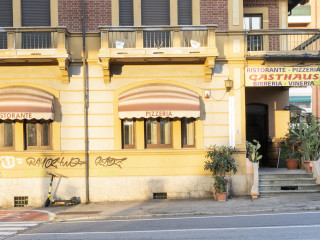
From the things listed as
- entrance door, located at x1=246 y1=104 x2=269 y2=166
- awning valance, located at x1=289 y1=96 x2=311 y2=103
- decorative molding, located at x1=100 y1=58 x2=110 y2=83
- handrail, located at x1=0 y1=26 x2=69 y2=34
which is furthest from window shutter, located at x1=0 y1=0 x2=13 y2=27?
awning valance, located at x1=289 y1=96 x2=311 y2=103

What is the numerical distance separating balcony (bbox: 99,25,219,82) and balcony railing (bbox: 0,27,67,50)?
1406 mm

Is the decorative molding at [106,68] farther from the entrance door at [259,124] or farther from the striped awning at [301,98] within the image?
the striped awning at [301,98]

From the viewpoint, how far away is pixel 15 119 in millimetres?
14617

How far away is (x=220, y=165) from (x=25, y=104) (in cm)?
679

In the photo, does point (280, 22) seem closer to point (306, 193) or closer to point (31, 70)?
point (306, 193)

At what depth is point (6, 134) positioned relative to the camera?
586 inches

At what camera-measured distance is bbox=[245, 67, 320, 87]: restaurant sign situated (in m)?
15.0

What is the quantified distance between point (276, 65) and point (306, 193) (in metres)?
4.63

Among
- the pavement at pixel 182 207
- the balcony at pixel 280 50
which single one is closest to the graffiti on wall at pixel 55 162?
the pavement at pixel 182 207

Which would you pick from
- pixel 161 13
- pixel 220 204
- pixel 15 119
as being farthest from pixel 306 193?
pixel 15 119

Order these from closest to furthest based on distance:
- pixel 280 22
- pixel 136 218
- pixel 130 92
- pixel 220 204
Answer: pixel 136 218, pixel 220 204, pixel 130 92, pixel 280 22

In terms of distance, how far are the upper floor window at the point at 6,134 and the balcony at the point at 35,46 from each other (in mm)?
2124

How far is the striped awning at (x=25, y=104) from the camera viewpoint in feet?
45.4

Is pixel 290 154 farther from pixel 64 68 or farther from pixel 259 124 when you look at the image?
pixel 64 68
